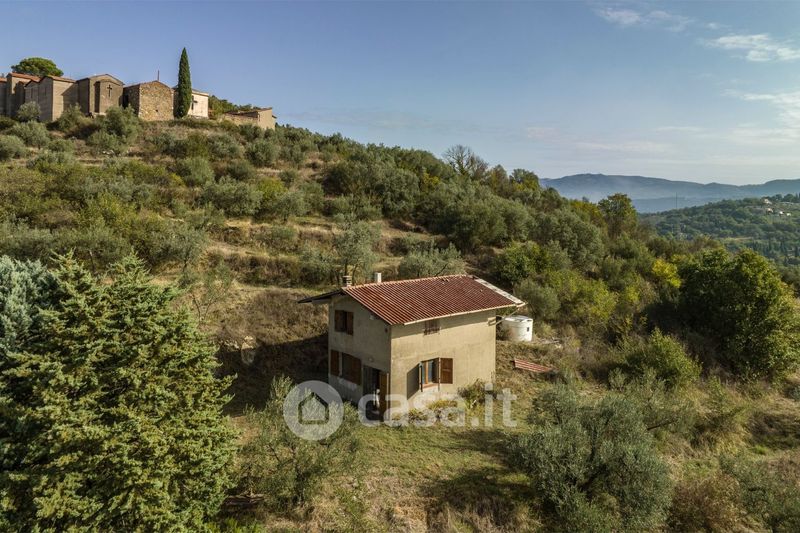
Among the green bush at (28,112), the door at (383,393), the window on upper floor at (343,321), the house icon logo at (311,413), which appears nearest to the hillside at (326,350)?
the house icon logo at (311,413)

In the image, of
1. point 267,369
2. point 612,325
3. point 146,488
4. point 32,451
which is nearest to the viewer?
point 32,451

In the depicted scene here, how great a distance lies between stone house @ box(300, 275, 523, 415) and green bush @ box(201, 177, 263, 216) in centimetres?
1498

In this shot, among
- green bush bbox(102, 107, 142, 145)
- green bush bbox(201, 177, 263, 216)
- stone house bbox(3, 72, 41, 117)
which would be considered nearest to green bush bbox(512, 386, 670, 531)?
green bush bbox(201, 177, 263, 216)

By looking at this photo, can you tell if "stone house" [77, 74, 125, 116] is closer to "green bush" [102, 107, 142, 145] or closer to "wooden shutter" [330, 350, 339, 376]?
"green bush" [102, 107, 142, 145]

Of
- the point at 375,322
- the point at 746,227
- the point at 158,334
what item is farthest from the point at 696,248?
the point at 746,227

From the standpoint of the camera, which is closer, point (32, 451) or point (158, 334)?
point (32, 451)

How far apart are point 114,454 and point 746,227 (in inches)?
5849

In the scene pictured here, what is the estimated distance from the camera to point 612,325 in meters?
24.7

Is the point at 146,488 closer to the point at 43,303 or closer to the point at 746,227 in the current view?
the point at 43,303

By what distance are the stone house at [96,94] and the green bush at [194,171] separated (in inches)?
609

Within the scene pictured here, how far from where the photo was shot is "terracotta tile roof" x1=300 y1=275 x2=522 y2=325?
1523cm

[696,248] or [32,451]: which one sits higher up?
[696,248]

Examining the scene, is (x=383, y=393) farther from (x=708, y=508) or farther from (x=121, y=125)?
(x=121, y=125)

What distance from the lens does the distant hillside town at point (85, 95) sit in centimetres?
4259
